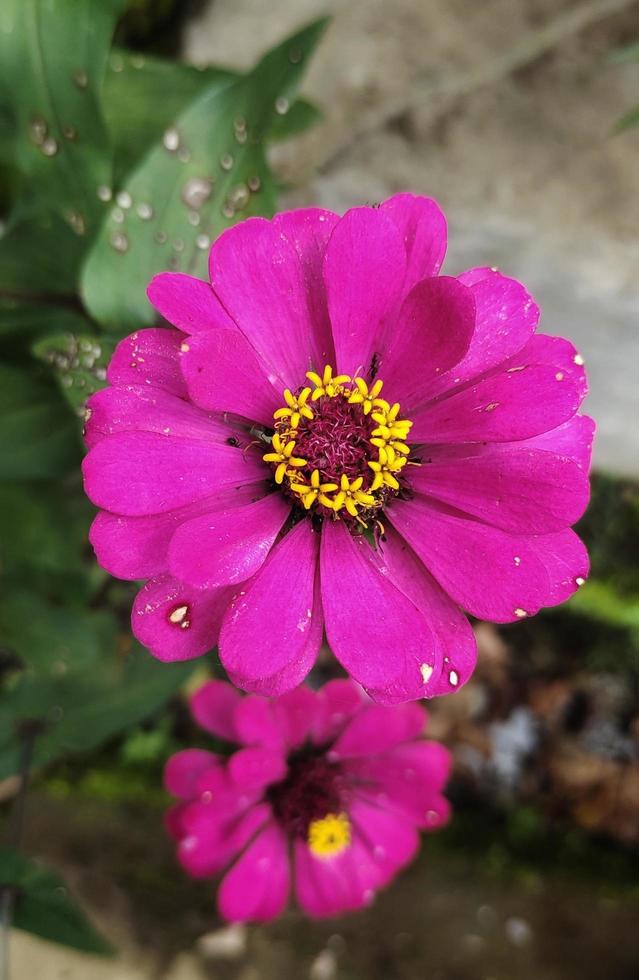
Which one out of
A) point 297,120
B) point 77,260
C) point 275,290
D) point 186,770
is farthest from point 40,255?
point 186,770

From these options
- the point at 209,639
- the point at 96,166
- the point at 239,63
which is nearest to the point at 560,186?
the point at 239,63

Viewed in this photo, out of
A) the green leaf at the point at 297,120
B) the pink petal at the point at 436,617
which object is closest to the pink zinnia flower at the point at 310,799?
the pink petal at the point at 436,617

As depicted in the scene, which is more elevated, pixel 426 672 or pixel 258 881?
pixel 426 672

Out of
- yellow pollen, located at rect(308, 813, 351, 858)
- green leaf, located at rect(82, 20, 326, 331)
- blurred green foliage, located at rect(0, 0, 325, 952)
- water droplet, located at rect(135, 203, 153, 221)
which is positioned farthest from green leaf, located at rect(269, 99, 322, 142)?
yellow pollen, located at rect(308, 813, 351, 858)

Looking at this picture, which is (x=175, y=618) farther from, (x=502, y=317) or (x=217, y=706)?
(x=217, y=706)

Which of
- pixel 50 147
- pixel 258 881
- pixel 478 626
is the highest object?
pixel 50 147

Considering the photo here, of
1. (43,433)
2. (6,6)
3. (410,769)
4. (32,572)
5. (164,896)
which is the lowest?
(164,896)

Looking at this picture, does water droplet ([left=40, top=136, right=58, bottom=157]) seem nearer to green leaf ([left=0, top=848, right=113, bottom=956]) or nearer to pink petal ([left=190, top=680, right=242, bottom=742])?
pink petal ([left=190, top=680, right=242, bottom=742])

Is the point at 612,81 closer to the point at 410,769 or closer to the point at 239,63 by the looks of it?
the point at 239,63
